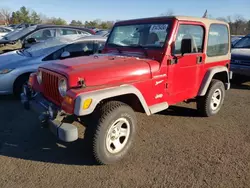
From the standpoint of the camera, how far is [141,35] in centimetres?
427

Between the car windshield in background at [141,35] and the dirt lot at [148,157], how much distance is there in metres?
1.54

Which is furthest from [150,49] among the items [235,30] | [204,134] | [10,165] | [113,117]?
[235,30]

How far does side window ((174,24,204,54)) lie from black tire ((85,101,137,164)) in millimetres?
1440

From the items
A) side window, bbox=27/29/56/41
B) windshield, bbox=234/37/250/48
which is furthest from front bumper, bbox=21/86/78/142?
windshield, bbox=234/37/250/48

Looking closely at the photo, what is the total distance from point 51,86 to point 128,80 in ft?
3.65

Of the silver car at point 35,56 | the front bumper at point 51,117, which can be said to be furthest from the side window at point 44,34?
Answer: the front bumper at point 51,117

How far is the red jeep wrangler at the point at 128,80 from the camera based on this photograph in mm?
3143

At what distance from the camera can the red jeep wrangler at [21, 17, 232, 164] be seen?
10.3 ft

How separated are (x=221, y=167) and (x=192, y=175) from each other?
484mm

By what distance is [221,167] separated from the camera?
335 cm

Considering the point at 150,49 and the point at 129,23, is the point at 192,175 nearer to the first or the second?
the point at 150,49

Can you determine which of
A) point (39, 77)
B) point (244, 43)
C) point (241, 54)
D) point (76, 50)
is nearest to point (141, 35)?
point (39, 77)

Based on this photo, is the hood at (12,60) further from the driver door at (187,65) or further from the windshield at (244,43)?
the windshield at (244,43)

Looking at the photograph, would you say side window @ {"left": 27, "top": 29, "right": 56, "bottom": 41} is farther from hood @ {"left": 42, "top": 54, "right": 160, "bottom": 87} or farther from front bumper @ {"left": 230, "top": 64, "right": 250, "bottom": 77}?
front bumper @ {"left": 230, "top": 64, "right": 250, "bottom": 77}
